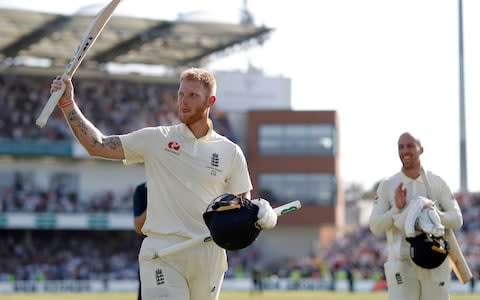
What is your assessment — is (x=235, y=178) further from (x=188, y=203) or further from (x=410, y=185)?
(x=410, y=185)

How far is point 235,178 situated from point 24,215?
43344 mm

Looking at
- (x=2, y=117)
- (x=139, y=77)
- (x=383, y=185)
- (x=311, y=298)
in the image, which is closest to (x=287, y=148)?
(x=139, y=77)

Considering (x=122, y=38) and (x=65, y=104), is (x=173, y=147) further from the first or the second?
(x=122, y=38)

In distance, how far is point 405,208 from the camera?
36.9 ft

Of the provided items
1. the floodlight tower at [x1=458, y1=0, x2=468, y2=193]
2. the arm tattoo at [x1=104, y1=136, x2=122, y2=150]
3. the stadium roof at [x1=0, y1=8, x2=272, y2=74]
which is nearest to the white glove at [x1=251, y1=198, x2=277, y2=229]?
the arm tattoo at [x1=104, y1=136, x2=122, y2=150]

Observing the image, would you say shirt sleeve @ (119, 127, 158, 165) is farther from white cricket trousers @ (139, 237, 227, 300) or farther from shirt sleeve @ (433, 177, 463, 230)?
shirt sleeve @ (433, 177, 463, 230)

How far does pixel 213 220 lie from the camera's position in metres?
7.83

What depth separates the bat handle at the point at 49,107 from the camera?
761 centimetres

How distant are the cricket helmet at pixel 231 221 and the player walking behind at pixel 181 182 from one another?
202mm

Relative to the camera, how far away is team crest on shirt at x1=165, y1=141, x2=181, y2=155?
27.2ft

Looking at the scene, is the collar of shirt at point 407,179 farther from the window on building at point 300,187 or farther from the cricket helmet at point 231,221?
the window on building at point 300,187

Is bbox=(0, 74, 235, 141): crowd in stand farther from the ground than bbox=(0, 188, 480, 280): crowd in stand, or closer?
farther from the ground

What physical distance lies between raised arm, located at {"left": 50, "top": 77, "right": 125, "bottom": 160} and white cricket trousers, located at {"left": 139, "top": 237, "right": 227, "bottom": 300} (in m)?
0.75

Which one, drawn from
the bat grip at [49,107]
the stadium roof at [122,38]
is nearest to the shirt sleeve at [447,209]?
the bat grip at [49,107]
